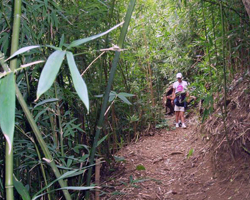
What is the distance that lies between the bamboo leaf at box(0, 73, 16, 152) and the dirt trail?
1.69m

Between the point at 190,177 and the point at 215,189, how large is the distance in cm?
52

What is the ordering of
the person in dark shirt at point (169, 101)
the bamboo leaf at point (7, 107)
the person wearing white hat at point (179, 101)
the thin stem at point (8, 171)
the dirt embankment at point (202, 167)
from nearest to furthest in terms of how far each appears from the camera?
1. the bamboo leaf at point (7, 107)
2. the thin stem at point (8, 171)
3. the dirt embankment at point (202, 167)
4. the person wearing white hat at point (179, 101)
5. the person in dark shirt at point (169, 101)

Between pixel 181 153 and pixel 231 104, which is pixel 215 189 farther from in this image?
pixel 181 153

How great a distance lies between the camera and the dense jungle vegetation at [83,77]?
0.79 meters

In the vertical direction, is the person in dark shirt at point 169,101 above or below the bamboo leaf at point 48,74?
below

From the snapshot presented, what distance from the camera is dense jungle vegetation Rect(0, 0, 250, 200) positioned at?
789 millimetres

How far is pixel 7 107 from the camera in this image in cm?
59

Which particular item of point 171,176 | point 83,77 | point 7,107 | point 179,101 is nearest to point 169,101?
point 179,101

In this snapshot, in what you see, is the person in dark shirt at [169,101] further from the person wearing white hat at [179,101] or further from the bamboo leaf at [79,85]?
the bamboo leaf at [79,85]

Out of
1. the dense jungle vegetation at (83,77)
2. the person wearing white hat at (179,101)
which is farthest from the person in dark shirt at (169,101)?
the person wearing white hat at (179,101)

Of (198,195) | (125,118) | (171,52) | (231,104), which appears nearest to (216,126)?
(231,104)

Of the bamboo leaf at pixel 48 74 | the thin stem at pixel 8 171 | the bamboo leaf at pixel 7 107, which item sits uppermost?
the bamboo leaf at pixel 48 74

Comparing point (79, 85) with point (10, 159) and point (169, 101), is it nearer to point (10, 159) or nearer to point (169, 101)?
point (10, 159)

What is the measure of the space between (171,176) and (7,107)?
306 cm
